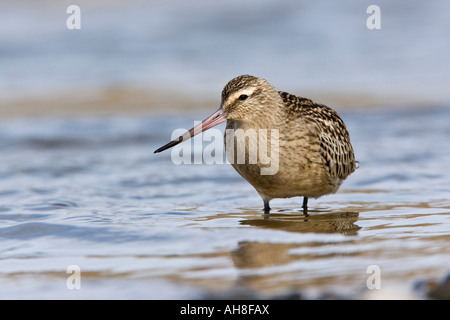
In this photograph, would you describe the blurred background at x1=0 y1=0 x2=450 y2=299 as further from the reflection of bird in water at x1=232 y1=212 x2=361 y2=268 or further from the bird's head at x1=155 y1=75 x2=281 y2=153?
the bird's head at x1=155 y1=75 x2=281 y2=153

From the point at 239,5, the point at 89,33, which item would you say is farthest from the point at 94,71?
the point at 239,5

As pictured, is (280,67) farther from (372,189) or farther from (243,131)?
(243,131)

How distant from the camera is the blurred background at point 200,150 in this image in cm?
482

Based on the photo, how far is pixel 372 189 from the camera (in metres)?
7.85

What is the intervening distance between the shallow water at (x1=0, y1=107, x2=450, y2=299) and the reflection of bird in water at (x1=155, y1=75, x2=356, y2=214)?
0.97 ft

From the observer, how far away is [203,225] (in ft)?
20.1

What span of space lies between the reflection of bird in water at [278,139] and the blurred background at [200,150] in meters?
0.31

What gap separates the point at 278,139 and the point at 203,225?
103 cm

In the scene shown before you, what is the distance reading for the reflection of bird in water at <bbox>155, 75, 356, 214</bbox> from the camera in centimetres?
643

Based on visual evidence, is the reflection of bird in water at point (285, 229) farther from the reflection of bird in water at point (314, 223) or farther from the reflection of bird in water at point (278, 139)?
the reflection of bird in water at point (278, 139)
